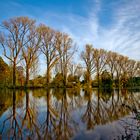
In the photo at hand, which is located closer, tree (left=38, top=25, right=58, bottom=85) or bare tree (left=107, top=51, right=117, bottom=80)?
tree (left=38, top=25, right=58, bottom=85)

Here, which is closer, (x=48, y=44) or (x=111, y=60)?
(x=48, y=44)

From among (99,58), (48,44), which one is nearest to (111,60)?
(99,58)

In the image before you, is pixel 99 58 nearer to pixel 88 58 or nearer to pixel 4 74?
pixel 88 58

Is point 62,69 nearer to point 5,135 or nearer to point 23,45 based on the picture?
point 23,45

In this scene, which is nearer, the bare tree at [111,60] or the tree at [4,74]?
the tree at [4,74]

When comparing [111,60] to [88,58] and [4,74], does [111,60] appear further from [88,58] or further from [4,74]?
[4,74]

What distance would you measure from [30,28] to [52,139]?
107 feet

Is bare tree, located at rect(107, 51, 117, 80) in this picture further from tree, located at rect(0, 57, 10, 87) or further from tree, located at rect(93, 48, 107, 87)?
tree, located at rect(0, 57, 10, 87)

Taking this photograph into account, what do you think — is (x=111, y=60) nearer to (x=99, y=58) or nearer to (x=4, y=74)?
(x=99, y=58)

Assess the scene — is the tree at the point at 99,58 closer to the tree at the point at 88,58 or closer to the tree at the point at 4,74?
the tree at the point at 88,58

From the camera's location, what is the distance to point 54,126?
7.11 meters

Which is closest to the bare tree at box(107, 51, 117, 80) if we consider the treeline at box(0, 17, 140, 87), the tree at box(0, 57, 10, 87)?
the treeline at box(0, 17, 140, 87)

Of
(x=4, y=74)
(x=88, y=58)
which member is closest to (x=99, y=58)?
(x=88, y=58)

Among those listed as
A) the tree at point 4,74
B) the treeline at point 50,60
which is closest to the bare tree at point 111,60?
the treeline at point 50,60
